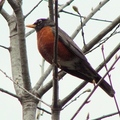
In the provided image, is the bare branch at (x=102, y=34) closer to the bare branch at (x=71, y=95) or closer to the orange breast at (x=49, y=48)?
the bare branch at (x=71, y=95)

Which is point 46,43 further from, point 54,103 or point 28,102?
point 54,103

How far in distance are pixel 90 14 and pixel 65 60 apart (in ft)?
2.30

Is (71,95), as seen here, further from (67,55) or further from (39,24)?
(39,24)

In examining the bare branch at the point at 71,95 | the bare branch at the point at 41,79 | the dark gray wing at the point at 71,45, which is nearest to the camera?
the bare branch at the point at 71,95

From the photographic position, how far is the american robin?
426cm

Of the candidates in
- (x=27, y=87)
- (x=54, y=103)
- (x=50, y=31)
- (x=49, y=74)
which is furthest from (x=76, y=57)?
(x=54, y=103)

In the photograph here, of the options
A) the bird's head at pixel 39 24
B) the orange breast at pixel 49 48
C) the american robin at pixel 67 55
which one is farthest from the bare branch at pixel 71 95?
the bird's head at pixel 39 24

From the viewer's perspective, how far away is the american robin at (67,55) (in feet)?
14.0

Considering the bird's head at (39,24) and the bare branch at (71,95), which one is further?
the bird's head at (39,24)

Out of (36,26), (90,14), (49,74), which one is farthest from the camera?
(36,26)

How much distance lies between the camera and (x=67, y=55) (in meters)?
4.42

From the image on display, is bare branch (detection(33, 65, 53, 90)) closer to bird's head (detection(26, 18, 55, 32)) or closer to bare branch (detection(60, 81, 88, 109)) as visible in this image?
bare branch (detection(60, 81, 88, 109))

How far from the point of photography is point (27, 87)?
326 centimetres

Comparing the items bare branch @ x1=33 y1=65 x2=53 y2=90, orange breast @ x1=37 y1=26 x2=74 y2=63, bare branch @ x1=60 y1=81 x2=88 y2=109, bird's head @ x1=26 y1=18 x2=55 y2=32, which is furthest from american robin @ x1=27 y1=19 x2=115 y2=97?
bare branch @ x1=60 y1=81 x2=88 y2=109
